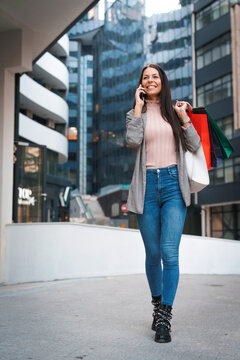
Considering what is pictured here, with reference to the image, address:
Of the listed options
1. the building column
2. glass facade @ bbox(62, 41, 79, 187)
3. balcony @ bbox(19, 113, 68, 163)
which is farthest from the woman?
glass facade @ bbox(62, 41, 79, 187)

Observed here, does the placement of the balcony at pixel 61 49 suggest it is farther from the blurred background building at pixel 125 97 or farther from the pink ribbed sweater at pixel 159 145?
the pink ribbed sweater at pixel 159 145

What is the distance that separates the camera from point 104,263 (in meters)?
9.34

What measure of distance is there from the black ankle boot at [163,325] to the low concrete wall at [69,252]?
18.2 ft

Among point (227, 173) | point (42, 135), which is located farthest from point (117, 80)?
point (227, 173)

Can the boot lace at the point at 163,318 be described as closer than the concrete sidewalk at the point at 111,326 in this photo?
No

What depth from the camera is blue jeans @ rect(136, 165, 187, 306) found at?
11.2 ft

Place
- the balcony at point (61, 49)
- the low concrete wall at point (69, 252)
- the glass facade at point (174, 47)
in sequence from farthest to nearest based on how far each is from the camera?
the glass facade at point (174, 47) → the balcony at point (61, 49) → the low concrete wall at point (69, 252)

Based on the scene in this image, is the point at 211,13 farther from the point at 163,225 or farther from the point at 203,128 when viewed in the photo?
the point at 163,225

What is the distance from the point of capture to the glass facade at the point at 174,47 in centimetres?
4525

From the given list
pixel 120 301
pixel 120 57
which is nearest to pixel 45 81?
pixel 120 57

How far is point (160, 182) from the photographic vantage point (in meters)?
3.56

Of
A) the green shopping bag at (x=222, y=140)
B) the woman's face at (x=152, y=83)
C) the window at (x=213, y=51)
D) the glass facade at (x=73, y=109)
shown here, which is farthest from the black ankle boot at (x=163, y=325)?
the glass facade at (x=73, y=109)

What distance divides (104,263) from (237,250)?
424 centimetres

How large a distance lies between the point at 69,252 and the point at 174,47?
42.2 metres
